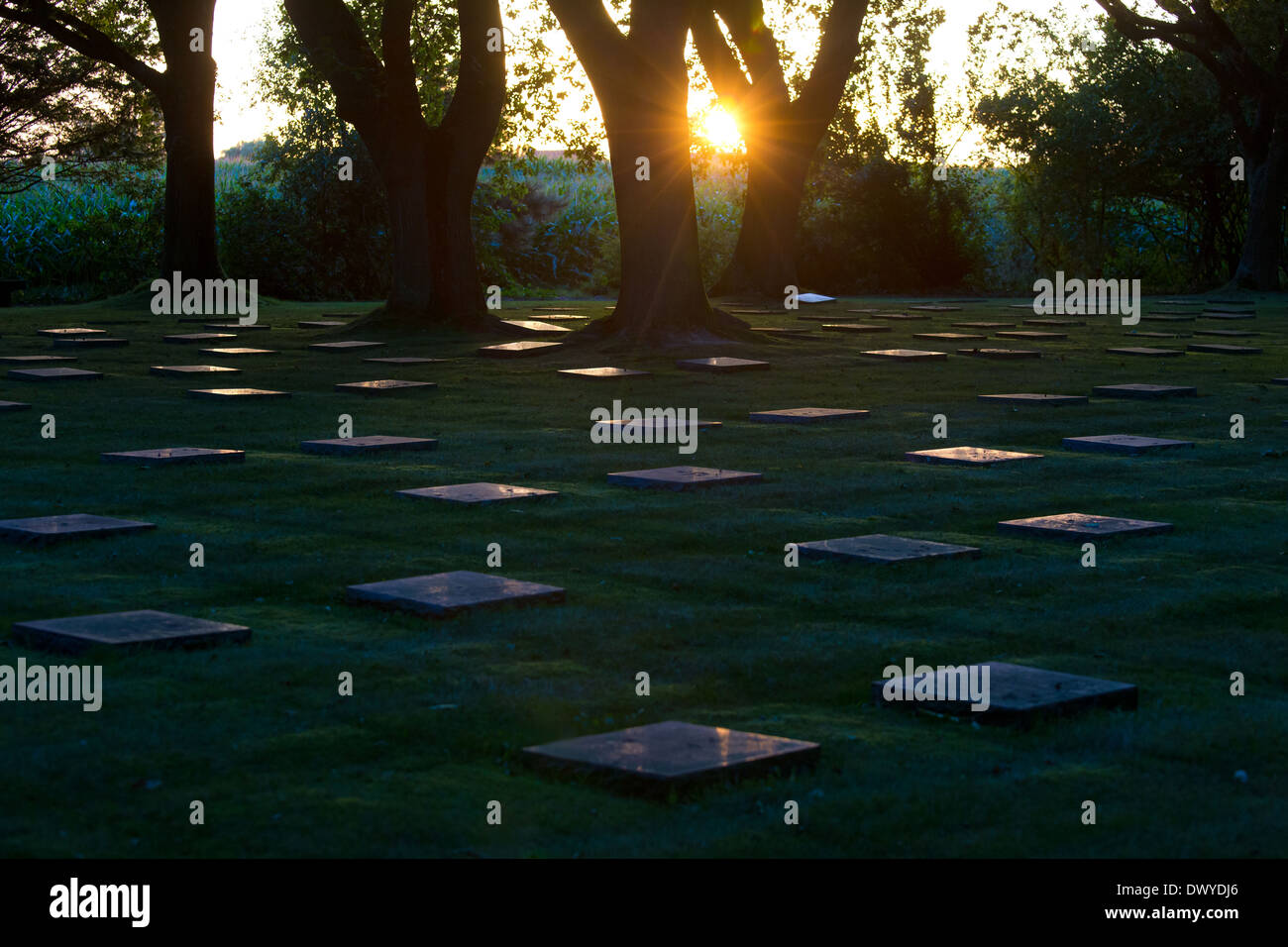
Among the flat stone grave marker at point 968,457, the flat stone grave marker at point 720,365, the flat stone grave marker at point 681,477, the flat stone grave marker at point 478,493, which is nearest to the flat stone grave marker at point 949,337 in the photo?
the flat stone grave marker at point 720,365

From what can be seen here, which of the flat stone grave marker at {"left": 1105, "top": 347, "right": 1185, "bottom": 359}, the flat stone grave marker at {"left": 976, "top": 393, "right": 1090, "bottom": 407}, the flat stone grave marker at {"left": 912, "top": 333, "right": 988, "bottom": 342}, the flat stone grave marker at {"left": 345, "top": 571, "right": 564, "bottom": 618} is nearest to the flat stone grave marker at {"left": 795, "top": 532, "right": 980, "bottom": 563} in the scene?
the flat stone grave marker at {"left": 345, "top": 571, "right": 564, "bottom": 618}

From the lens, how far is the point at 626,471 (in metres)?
6.86

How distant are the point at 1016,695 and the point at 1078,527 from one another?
7.50ft

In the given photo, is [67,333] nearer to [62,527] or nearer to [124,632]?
[62,527]

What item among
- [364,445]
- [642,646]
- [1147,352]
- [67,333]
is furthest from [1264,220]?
[642,646]

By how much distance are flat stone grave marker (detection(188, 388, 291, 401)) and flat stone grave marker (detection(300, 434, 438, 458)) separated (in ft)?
8.01

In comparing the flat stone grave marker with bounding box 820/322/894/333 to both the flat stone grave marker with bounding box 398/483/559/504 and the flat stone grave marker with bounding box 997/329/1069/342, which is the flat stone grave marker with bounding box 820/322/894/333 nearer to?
the flat stone grave marker with bounding box 997/329/1069/342

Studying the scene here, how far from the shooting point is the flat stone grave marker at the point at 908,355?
13.3m

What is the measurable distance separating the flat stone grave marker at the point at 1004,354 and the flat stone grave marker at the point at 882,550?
8795mm

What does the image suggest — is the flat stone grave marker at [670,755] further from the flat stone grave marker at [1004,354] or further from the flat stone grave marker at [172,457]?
the flat stone grave marker at [1004,354]

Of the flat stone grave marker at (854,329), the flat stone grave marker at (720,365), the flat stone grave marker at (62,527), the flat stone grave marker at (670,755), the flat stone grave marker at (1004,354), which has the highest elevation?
the flat stone grave marker at (854,329)
